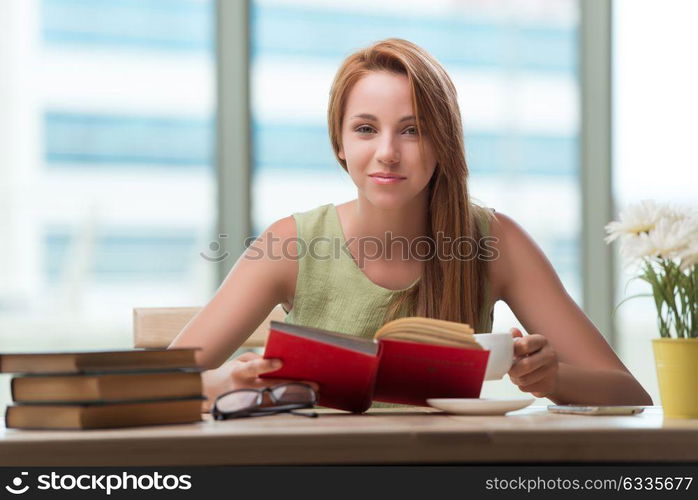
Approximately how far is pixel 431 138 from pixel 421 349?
56cm

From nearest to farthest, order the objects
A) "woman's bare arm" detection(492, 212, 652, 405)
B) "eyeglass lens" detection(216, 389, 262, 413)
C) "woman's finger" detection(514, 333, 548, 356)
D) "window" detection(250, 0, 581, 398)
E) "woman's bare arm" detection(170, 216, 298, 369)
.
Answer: "eyeglass lens" detection(216, 389, 262, 413)
"woman's finger" detection(514, 333, 548, 356)
"woman's bare arm" detection(492, 212, 652, 405)
"woman's bare arm" detection(170, 216, 298, 369)
"window" detection(250, 0, 581, 398)

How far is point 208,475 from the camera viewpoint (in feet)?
2.64

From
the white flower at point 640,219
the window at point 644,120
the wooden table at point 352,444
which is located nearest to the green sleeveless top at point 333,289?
the white flower at point 640,219

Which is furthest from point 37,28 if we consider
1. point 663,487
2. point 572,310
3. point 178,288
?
point 663,487

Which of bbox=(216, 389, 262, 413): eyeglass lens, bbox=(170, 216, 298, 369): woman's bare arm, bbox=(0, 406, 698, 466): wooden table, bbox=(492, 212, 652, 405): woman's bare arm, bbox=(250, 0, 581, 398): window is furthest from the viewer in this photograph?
bbox=(250, 0, 581, 398): window

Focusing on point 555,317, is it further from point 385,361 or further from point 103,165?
point 103,165

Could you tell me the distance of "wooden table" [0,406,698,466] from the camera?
31.7 inches

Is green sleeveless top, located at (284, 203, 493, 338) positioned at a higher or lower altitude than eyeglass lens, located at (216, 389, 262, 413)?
higher

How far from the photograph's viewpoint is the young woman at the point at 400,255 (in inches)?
59.8

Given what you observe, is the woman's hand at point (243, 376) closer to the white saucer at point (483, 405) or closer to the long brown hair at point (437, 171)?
the white saucer at point (483, 405)

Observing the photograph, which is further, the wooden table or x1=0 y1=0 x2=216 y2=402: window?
x1=0 y1=0 x2=216 y2=402: window

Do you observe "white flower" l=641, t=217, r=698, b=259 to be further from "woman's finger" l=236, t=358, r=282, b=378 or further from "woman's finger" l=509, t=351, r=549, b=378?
"woman's finger" l=236, t=358, r=282, b=378

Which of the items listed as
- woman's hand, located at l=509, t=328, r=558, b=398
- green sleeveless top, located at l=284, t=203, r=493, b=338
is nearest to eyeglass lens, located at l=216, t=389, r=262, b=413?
woman's hand, located at l=509, t=328, r=558, b=398

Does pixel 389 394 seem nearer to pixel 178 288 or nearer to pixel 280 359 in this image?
pixel 280 359
